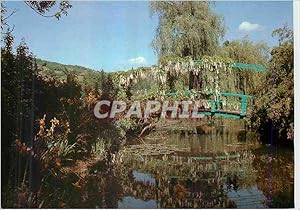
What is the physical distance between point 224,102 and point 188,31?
2.00 ft

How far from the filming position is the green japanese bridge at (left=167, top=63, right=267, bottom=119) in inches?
161

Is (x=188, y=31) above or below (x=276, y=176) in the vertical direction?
above

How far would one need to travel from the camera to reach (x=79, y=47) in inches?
159

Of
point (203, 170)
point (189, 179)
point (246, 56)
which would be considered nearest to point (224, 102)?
point (246, 56)

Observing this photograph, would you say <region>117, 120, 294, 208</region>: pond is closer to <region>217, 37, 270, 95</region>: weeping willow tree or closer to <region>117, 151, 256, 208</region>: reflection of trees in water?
<region>117, 151, 256, 208</region>: reflection of trees in water

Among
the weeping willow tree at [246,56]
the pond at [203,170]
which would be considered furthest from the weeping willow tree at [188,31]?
the pond at [203,170]

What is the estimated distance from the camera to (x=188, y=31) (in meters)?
Result: 4.14

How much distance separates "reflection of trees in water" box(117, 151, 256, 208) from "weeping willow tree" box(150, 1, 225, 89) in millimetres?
609

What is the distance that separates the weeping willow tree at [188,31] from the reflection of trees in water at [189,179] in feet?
2.00

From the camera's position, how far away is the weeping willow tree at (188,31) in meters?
4.07

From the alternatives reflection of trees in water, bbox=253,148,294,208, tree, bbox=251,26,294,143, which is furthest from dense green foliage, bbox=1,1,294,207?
reflection of trees in water, bbox=253,148,294,208

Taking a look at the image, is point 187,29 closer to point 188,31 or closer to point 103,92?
point 188,31

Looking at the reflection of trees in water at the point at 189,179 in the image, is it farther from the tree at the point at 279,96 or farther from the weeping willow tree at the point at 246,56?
the weeping willow tree at the point at 246,56

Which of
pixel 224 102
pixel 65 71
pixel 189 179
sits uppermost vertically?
pixel 65 71
